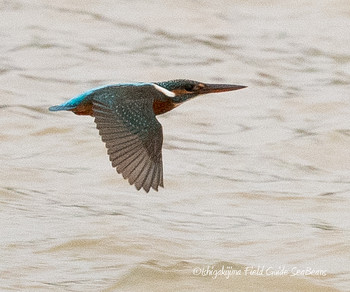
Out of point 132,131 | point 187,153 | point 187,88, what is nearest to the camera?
point 132,131

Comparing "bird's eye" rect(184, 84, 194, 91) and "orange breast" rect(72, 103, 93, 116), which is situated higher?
"bird's eye" rect(184, 84, 194, 91)

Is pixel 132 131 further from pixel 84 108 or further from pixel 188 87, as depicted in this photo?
pixel 188 87

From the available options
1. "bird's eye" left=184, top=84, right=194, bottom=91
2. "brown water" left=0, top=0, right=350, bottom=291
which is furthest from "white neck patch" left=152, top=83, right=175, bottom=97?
"brown water" left=0, top=0, right=350, bottom=291

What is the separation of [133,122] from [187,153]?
121 inches

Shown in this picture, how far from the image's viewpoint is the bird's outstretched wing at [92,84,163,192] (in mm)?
5910

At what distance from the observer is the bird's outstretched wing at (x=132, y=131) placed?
5.91m

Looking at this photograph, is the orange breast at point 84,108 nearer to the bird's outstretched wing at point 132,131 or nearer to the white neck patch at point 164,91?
the bird's outstretched wing at point 132,131

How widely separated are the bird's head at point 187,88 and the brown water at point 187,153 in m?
0.89

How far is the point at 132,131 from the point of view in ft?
20.1

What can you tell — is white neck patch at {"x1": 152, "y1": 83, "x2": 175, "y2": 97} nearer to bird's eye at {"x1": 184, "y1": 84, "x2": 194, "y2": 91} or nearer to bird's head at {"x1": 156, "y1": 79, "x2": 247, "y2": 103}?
bird's head at {"x1": 156, "y1": 79, "x2": 247, "y2": 103}

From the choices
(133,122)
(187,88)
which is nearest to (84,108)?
(133,122)

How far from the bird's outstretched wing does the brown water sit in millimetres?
814

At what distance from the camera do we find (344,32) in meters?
12.0

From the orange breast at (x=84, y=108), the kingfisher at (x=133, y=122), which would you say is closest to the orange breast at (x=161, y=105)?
the kingfisher at (x=133, y=122)
